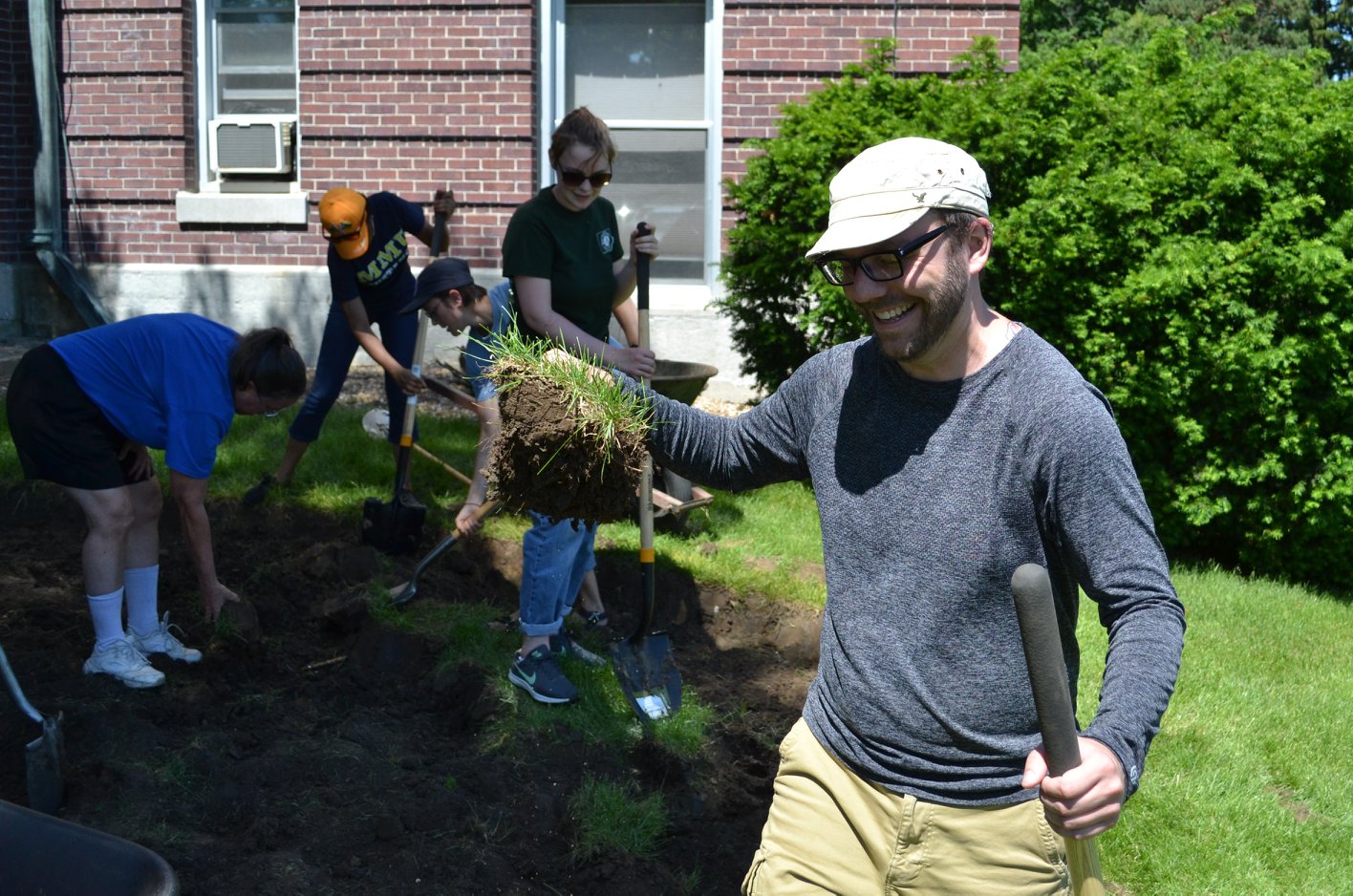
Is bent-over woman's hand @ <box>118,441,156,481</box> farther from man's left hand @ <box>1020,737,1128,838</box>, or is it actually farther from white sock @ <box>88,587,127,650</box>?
man's left hand @ <box>1020,737,1128,838</box>

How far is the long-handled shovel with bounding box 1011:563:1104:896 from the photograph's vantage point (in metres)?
1.89

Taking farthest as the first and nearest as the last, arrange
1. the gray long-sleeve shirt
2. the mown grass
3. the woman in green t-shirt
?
the woman in green t-shirt, the mown grass, the gray long-sleeve shirt

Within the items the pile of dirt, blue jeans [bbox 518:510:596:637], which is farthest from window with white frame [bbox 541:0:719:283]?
the pile of dirt

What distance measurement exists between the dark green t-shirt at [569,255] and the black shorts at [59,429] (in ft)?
5.71

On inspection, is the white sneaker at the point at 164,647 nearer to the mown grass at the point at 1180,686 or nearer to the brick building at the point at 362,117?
the mown grass at the point at 1180,686

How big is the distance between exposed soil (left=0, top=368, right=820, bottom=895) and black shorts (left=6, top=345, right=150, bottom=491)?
792mm

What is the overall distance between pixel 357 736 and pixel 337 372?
2.90 metres

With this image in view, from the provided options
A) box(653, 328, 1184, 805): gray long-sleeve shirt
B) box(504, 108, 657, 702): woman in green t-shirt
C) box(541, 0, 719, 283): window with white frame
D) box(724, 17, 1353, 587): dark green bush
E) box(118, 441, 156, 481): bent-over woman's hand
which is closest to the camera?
box(653, 328, 1184, 805): gray long-sleeve shirt

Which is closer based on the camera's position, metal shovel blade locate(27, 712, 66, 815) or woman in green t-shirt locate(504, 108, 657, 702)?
metal shovel blade locate(27, 712, 66, 815)

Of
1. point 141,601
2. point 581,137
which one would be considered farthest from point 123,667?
point 581,137

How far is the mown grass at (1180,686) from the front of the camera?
425cm

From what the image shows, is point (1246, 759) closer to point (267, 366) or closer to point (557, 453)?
point (557, 453)

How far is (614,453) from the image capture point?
309cm

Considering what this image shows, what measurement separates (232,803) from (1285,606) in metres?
5.10
